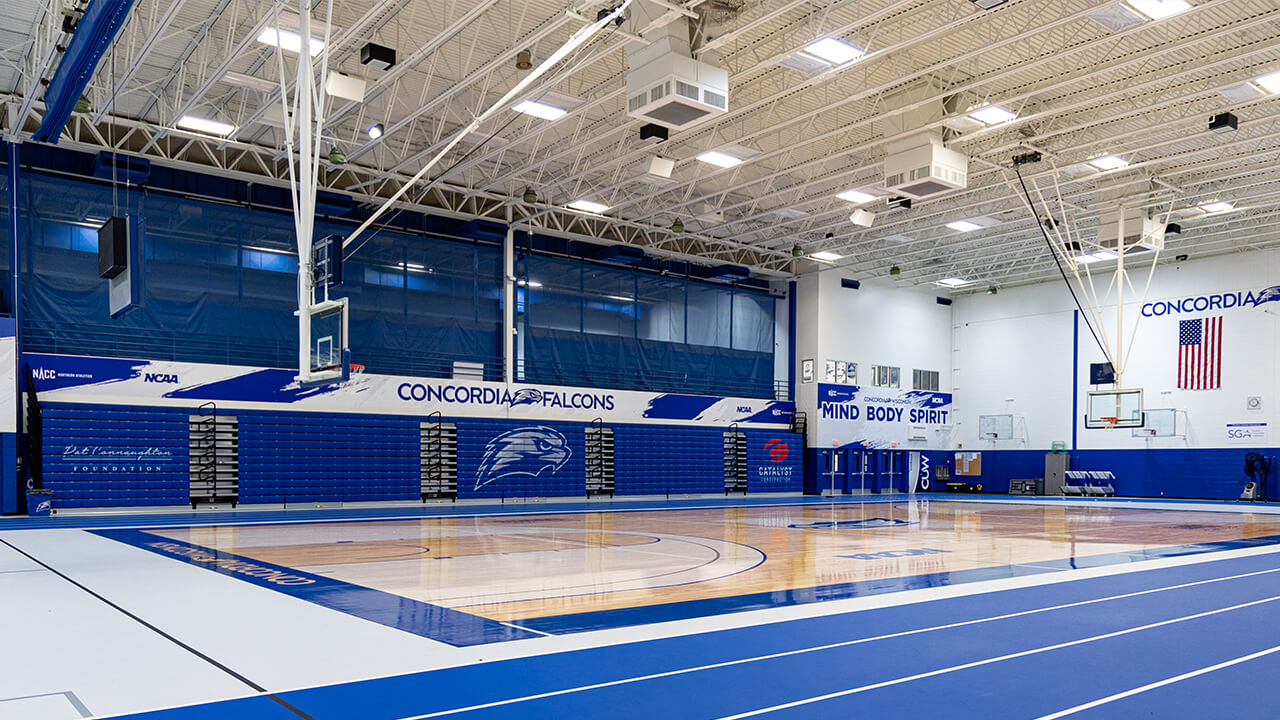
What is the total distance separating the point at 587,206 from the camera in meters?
22.6

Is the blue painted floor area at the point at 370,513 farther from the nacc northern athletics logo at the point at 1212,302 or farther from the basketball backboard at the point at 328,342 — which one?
the nacc northern athletics logo at the point at 1212,302

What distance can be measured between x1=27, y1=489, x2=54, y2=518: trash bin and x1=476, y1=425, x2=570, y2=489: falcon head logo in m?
9.07

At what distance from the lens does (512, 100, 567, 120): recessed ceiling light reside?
628 inches

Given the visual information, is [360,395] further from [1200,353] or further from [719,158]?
[1200,353]

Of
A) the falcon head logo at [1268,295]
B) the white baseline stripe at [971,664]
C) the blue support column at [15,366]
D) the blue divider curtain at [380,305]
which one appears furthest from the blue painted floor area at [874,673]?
the falcon head logo at [1268,295]

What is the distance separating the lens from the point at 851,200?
21234 mm

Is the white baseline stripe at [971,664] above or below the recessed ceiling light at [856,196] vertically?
below

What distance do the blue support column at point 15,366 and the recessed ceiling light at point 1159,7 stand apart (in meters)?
19.0

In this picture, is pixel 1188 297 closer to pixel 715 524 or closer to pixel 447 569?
pixel 715 524

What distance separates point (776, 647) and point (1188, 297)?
93.4 feet

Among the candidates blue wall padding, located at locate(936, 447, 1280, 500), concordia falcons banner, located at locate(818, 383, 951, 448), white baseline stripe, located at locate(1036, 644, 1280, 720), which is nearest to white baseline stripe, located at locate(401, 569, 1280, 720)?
white baseline stripe, located at locate(1036, 644, 1280, 720)

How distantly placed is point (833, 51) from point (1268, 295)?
20364mm

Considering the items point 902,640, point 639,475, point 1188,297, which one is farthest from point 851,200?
point 902,640

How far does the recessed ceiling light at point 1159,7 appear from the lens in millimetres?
12125
